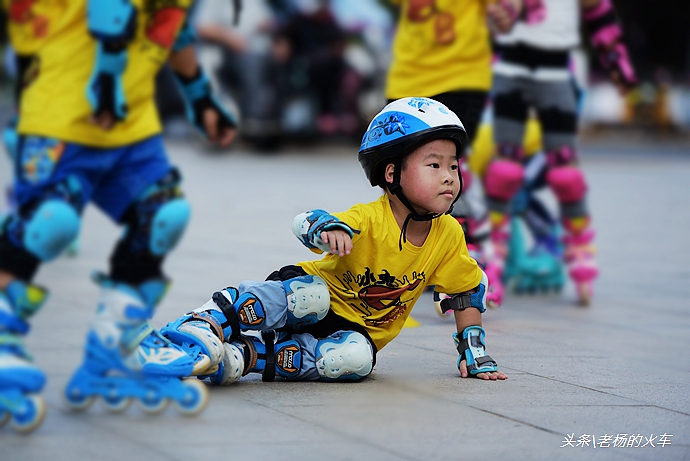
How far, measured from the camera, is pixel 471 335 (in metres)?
4.28

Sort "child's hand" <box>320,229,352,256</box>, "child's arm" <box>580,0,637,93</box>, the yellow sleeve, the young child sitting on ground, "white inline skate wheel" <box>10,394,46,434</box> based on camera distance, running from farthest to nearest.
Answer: "child's arm" <box>580,0,637,93</box>
the yellow sleeve
the young child sitting on ground
"child's hand" <box>320,229,352,256</box>
"white inline skate wheel" <box>10,394,46,434</box>

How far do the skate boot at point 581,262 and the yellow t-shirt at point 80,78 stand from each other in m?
3.34

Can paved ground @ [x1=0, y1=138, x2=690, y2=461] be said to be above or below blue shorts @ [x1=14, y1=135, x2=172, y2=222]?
below

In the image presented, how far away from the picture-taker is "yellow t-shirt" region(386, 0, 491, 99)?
6.04 m

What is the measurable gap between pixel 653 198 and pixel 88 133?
9.52 meters

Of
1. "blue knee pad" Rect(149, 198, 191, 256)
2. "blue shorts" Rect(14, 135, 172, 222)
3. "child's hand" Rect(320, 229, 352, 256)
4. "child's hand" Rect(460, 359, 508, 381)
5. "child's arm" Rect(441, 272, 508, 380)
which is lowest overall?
"child's hand" Rect(460, 359, 508, 381)

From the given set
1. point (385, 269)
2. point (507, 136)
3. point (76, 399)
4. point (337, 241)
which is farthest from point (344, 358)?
point (507, 136)

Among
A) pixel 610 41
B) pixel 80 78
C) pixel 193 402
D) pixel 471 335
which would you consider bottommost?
pixel 471 335

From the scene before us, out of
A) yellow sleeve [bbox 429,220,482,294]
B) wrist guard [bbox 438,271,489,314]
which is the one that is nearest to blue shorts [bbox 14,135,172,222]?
yellow sleeve [bbox 429,220,482,294]

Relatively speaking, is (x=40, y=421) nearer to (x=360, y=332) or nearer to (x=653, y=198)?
(x=360, y=332)

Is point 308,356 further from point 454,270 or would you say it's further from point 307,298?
point 454,270

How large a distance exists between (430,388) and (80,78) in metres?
1.60

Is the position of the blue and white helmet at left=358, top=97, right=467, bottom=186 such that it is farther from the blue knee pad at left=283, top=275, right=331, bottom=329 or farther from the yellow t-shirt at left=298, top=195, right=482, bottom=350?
Answer: the blue knee pad at left=283, top=275, right=331, bottom=329

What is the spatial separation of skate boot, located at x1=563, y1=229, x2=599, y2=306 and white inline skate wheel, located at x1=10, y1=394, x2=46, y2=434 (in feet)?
12.7
